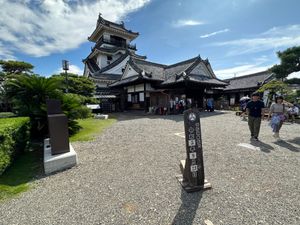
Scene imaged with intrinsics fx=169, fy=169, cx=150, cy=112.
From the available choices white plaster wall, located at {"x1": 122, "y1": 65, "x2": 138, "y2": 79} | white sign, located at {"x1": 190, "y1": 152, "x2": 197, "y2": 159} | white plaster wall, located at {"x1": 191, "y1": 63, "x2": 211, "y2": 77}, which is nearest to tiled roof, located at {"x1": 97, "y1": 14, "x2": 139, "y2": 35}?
white plaster wall, located at {"x1": 122, "y1": 65, "x2": 138, "y2": 79}

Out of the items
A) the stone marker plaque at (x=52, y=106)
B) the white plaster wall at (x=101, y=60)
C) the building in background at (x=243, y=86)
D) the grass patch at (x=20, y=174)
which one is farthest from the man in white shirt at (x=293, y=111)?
the white plaster wall at (x=101, y=60)


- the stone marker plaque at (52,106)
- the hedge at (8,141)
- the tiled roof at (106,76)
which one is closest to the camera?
the hedge at (8,141)

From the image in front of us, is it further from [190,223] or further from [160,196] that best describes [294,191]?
[160,196]

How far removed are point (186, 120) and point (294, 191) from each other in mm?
2253

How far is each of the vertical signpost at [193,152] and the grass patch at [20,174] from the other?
3277 mm

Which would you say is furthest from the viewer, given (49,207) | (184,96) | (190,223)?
(184,96)

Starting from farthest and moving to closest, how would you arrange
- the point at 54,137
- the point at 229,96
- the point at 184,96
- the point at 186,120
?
1. the point at 229,96
2. the point at 184,96
3. the point at 54,137
4. the point at 186,120

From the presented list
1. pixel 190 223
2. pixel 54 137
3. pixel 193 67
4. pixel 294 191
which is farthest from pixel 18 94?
pixel 193 67

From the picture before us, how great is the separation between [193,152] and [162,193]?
0.92m

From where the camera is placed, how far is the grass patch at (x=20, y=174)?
3.33 m

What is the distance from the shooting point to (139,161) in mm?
4551

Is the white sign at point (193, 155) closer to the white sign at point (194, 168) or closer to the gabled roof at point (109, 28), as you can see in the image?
the white sign at point (194, 168)

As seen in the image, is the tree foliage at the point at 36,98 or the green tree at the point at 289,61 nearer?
the tree foliage at the point at 36,98

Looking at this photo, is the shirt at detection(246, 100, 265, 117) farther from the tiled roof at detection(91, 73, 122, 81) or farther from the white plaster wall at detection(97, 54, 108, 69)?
the white plaster wall at detection(97, 54, 108, 69)
